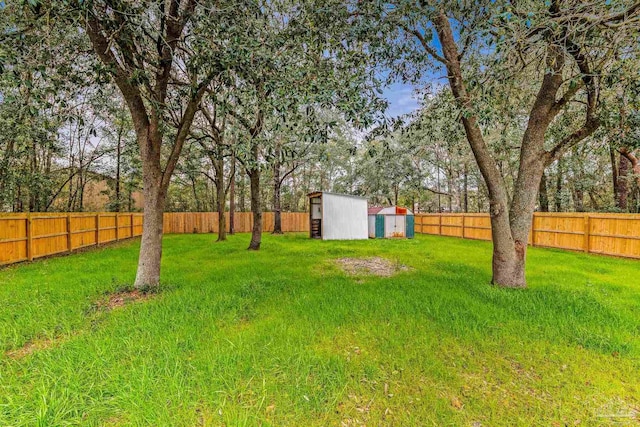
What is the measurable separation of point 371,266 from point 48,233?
8.43 m

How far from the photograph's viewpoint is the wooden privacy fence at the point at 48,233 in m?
6.45

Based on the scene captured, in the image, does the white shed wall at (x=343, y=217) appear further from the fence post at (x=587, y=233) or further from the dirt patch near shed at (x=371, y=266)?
the fence post at (x=587, y=233)

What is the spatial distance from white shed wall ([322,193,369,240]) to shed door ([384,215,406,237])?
994 mm

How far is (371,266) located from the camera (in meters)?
6.36

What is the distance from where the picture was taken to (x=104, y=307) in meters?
3.64

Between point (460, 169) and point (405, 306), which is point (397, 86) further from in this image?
point (460, 169)

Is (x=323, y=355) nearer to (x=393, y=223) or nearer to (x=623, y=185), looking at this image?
(x=393, y=223)

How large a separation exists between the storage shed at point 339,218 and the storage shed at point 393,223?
633 mm

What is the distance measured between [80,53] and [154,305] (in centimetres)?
391

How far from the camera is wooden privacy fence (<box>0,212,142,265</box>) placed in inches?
254

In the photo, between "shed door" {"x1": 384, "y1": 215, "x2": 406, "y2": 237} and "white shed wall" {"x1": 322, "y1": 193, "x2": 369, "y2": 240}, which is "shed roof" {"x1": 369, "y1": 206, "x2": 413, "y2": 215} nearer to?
"shed door" {"x1": 384, "y1": 215, "x2": 406, "y2": 237}

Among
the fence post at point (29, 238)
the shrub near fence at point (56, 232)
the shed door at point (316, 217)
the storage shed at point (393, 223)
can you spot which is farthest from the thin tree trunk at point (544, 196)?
the fence post at point (29, 238)

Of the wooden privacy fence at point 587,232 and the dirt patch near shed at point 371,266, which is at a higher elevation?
the wooden privacy fence at point 587,232

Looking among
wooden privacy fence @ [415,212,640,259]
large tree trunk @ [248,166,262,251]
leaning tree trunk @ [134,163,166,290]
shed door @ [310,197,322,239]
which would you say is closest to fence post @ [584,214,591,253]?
wooden privacy fence @ [415,212,640,259]
